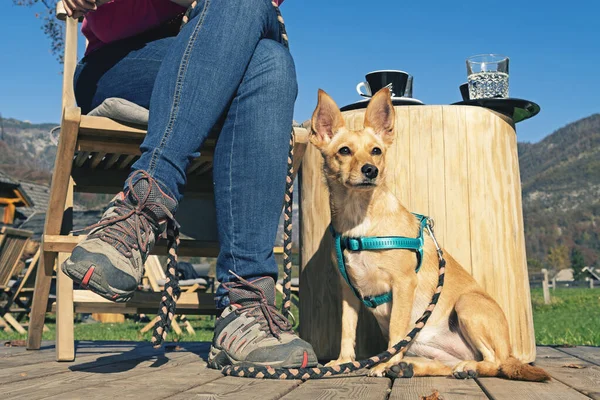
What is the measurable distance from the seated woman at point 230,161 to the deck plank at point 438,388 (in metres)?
0.36

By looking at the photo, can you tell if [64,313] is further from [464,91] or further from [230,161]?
[464,91]

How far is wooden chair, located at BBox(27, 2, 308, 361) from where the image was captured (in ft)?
8.48

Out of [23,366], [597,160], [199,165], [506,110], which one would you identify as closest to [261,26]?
[199,165]

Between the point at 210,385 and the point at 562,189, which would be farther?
the point at 562,189

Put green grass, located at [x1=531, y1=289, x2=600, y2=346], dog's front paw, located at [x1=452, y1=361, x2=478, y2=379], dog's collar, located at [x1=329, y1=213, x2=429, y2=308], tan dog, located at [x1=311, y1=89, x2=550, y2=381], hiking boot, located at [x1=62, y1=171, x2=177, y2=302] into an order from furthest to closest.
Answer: green grass, located at [x1=531, y1=289, x2=600, y2=346] < dog's collar, located at [x1=329, y1=213, x2=429, y2=308] < tan dog, located at [x1=311, y1=89, x2=550, y2=381] < dog's front paw, located at [x1=452, y1=361, x2=478, y2=379] < hiking boot, located at [x1=62, y1=171, x2=177, y2=302]

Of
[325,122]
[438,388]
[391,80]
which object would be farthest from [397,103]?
[438,388]

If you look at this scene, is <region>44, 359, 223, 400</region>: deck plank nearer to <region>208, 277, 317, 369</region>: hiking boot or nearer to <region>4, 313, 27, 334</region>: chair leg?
<region>208, 277, 317, 369</region>: hiking boot

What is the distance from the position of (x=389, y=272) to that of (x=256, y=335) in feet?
2.31

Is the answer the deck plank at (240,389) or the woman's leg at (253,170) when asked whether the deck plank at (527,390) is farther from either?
the woman's leg at (253,170)

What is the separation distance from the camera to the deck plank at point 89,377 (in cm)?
162

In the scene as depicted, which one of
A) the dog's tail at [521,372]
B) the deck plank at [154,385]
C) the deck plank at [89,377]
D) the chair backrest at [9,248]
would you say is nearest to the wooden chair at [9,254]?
the chair backrest at [9,248]

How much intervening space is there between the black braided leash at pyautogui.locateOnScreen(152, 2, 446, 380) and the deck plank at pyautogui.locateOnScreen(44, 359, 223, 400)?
113 mm

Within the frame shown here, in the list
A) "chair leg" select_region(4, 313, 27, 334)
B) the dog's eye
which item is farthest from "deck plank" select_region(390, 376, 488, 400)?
"chair leg" select_region(4, 313, 27, 334)

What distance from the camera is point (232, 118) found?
2318 millimetres
